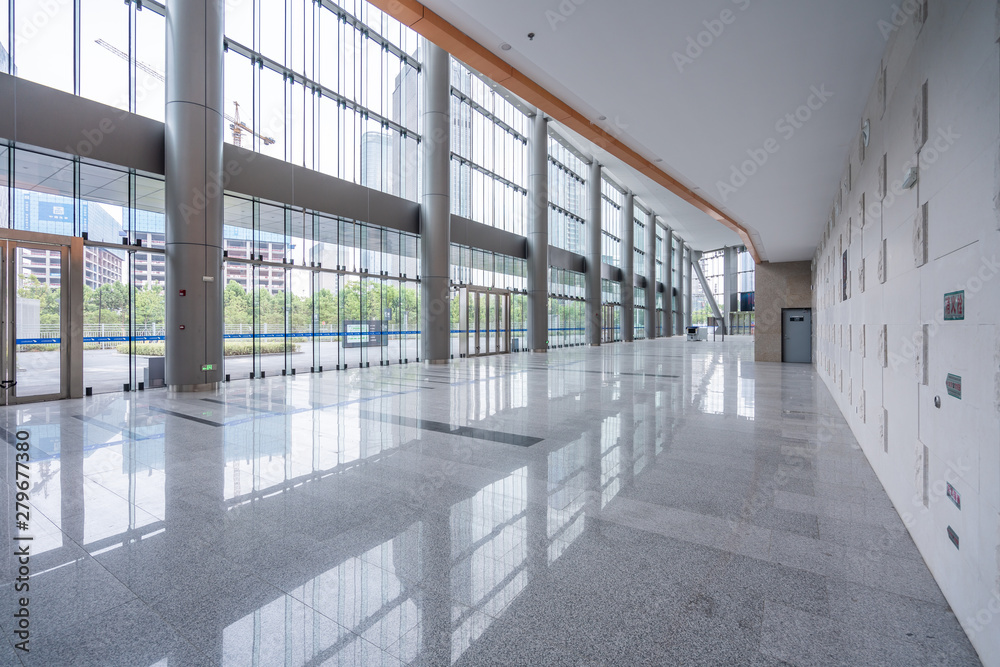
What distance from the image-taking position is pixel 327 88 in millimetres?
15336

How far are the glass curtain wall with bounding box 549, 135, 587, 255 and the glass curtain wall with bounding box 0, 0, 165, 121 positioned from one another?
19135 millimetres

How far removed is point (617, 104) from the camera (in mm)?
6102

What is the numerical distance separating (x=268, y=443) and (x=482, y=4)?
5235mm

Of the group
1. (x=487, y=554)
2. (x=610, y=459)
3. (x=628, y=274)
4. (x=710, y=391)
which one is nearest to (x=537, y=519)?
(x=487, y=554)

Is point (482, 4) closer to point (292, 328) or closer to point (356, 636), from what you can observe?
point (356, 636)

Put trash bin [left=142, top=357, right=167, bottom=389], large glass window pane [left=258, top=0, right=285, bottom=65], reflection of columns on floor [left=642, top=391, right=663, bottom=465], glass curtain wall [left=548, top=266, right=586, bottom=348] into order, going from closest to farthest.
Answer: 1. reflection of columns on floor [left=642, top=391, right=663, bottom=465]
2. trash bin [left=142, top=357, right=167, bottom=389]
3. large glass window pane [left=258, top=0, right=285, bottom=65]
4. glass curtain wall [left=548, top=266, right=586, bottom=348]

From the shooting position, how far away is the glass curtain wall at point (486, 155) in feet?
68.2

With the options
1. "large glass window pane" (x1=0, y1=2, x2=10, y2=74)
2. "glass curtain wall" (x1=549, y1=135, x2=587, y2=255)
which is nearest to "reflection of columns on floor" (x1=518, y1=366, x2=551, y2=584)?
"large glass window pane" (x1=0, y1=2, x2=10, y2=74)

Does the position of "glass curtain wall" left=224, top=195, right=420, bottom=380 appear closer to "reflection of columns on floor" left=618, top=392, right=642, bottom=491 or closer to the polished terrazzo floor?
the polished terrazzo floor

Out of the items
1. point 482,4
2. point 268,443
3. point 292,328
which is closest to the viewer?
point 482,4

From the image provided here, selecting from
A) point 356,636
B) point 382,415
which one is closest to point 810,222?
point 382,415

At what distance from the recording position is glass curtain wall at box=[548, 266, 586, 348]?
27500 millimetres

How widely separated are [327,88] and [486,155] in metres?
8.54

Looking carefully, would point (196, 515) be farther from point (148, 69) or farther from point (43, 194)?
point (148, 69)
